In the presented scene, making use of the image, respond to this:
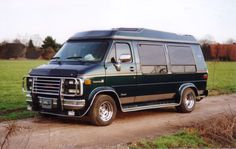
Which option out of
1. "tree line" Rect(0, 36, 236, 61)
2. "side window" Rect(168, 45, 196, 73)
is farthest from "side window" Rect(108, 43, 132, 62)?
"tree line" Rect(0, 36, 236, 61)

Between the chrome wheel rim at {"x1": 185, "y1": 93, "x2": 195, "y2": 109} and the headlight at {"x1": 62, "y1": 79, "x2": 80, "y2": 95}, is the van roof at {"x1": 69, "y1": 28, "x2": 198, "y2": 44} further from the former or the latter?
the chrome wheel rim at {"x1": 185, "y1": 93, "x2": 195, "y2": 109}

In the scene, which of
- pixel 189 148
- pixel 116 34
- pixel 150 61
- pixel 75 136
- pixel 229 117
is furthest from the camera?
pixel 150 61

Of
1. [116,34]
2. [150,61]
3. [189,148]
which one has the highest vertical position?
[116,34]

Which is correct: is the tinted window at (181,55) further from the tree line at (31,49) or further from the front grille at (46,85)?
the tree line at (31,49)

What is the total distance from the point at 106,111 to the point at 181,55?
4123 millimetres

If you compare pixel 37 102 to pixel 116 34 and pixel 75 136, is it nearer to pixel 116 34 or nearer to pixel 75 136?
pixel 75 136

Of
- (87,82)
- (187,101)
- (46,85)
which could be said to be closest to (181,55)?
(187,101)

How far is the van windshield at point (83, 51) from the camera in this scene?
35.6 feet

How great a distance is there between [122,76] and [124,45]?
3.00 feet

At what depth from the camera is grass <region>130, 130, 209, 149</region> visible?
8305 mm

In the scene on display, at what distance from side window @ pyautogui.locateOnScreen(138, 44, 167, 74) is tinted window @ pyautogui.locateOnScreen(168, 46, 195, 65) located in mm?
450

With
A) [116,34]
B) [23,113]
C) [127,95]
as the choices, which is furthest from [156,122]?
[23,113]

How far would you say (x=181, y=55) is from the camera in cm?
1365

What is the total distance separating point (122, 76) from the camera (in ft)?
36.3
